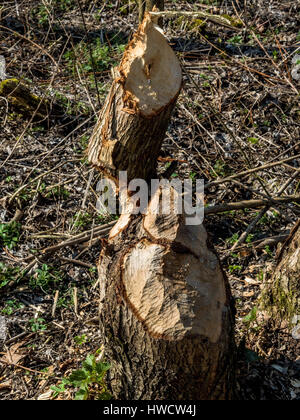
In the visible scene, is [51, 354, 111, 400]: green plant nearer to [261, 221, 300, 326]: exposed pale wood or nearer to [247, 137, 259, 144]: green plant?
[261, 221, 300, 326]: exposed pale wood

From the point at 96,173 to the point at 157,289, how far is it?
2.21 meters

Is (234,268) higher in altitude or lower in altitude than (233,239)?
lower

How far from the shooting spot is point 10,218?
13.0 ft

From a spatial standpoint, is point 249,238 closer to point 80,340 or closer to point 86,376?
point 80,340

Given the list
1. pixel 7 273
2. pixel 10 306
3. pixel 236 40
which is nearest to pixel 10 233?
pixel 7 273

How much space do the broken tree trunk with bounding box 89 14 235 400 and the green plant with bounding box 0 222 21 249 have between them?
65.6 inches

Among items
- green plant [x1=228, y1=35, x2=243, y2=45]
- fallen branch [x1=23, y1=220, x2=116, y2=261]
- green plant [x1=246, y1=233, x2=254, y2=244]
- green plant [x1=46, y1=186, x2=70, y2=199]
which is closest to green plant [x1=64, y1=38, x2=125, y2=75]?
green plant [x1=228, y1=35, x2=243, y2=45]

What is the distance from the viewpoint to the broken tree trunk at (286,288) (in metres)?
2.56

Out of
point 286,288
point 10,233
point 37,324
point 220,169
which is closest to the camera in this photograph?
point 286,288

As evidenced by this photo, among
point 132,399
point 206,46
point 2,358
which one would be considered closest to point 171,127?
point 206,46

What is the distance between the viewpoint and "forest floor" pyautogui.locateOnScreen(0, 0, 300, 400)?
9.84ft

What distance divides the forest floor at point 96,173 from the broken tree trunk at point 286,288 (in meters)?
0.08

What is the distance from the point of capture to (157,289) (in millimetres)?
2068
